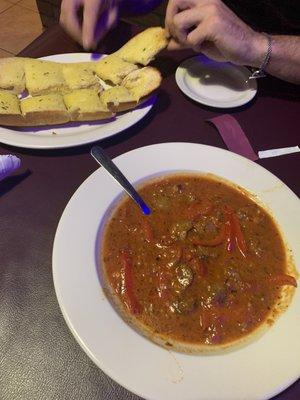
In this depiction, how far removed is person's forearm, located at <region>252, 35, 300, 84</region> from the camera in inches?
79.5

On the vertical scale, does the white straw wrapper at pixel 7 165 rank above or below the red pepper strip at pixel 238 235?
above

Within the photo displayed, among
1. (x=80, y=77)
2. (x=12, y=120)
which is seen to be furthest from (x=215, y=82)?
(x=12, y=120)

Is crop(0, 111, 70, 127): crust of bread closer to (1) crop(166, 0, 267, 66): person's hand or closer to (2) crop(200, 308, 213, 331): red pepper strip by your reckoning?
(1) crop(166, 0, 267, 66): person's hand

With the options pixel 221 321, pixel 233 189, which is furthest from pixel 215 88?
pixel 221 321

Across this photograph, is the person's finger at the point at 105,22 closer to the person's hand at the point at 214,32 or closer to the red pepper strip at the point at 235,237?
the person's hand at the point at 214,32

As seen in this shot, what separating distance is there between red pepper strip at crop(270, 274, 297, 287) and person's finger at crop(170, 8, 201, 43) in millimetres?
1298

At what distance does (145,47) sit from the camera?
204 centimetres

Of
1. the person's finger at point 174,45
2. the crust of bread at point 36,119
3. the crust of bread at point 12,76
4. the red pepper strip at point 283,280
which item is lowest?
the red pepper strip at point 283,280

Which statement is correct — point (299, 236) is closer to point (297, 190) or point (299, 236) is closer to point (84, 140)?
point (297, 190)

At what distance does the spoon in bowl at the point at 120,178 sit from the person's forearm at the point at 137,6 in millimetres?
1377

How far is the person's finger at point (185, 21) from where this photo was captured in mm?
1885

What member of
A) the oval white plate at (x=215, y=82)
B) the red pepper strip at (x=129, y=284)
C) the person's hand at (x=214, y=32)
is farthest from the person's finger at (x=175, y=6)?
the red pepper strip at (x=129, y=284)

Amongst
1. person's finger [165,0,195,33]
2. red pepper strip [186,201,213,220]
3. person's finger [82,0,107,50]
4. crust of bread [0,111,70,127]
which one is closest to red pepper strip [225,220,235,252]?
red pepper strip [186,201,213,220]

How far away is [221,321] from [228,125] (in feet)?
3.33
